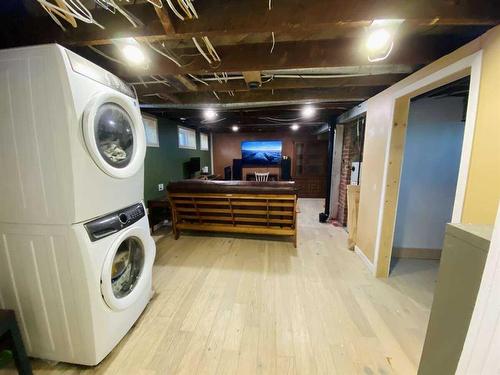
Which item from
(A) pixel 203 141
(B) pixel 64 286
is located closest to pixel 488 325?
(B) pixel 64 286

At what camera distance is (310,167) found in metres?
6.15

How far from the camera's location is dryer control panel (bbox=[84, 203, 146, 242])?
1.11m

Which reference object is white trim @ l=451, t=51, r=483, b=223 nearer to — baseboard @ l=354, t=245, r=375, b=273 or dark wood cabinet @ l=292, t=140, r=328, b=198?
baseboard @ l=354, t=245, r=375, b=273

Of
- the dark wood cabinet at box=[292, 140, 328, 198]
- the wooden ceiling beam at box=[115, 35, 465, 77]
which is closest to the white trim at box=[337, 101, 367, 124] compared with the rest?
the wooden ceiling beam at box=[115, 35, 465, 77]

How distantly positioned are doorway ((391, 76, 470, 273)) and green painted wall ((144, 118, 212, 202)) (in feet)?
12.8

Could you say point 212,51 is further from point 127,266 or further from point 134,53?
point 127,266

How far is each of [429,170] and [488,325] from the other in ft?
8.37

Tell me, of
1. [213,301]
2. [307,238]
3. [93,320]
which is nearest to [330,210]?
[307,238]

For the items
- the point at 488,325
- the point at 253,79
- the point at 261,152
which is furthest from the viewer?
the point at 261,152

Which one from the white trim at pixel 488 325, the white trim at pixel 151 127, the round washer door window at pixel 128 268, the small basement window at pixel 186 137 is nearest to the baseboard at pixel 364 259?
the white trim at pixel 488 325

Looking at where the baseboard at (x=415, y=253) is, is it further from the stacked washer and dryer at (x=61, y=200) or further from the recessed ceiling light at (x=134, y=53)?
the recessed ceiling light at (x=134, y=53)

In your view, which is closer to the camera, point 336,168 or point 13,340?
point 13,340

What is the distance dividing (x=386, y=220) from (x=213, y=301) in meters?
1.95

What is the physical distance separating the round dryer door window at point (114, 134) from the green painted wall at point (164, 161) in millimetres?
2169
